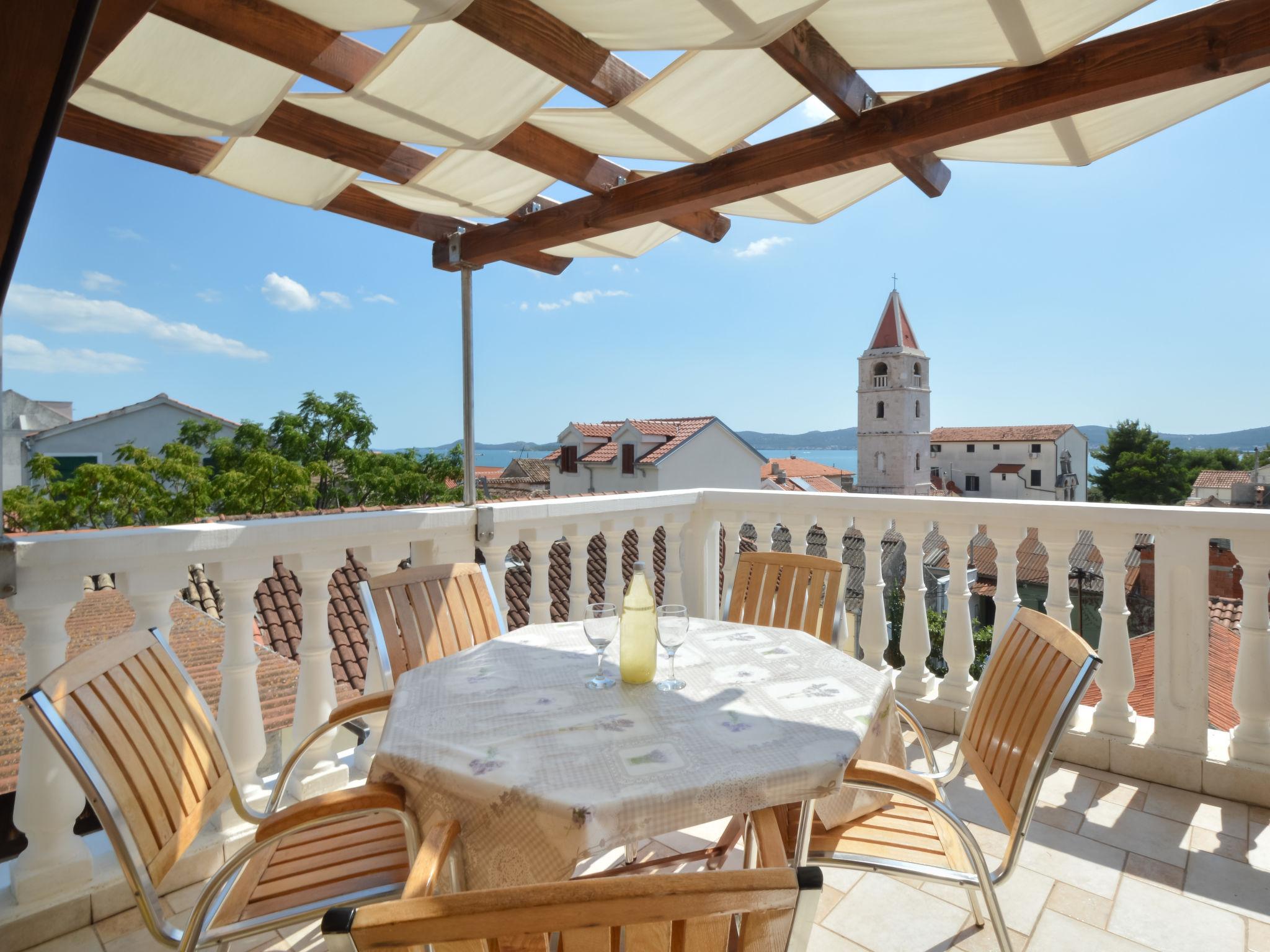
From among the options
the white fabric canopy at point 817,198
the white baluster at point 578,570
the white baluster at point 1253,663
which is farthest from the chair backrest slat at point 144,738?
the white baluster at point 1253,663

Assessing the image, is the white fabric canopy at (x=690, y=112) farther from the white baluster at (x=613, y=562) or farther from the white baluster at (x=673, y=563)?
the white baluster at (x=673, y=563)

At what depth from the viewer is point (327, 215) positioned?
291 cm

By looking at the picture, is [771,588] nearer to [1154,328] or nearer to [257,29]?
[257,29]

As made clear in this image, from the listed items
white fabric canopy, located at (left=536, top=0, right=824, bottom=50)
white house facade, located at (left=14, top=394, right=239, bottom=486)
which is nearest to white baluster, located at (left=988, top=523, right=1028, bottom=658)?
white fabric canopy, located at (left=536, top=0, right=824, bottom=50)

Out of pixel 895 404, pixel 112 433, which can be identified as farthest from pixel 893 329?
pixel 112 433

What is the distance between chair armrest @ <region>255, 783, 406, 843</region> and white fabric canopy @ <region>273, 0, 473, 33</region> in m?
1.65

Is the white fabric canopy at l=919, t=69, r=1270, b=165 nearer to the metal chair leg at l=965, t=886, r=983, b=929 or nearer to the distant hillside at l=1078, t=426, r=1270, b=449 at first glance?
the metal chair leg at l=965, t=886, r=983, b=929

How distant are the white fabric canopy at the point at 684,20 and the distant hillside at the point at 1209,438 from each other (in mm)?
11803

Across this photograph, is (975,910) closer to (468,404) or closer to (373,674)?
(373,674)

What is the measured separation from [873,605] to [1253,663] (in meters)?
1.37

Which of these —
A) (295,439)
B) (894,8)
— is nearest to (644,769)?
(894,8)

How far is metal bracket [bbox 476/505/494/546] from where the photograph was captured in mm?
2641

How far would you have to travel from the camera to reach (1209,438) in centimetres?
2453

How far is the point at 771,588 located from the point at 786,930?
1.91 m
